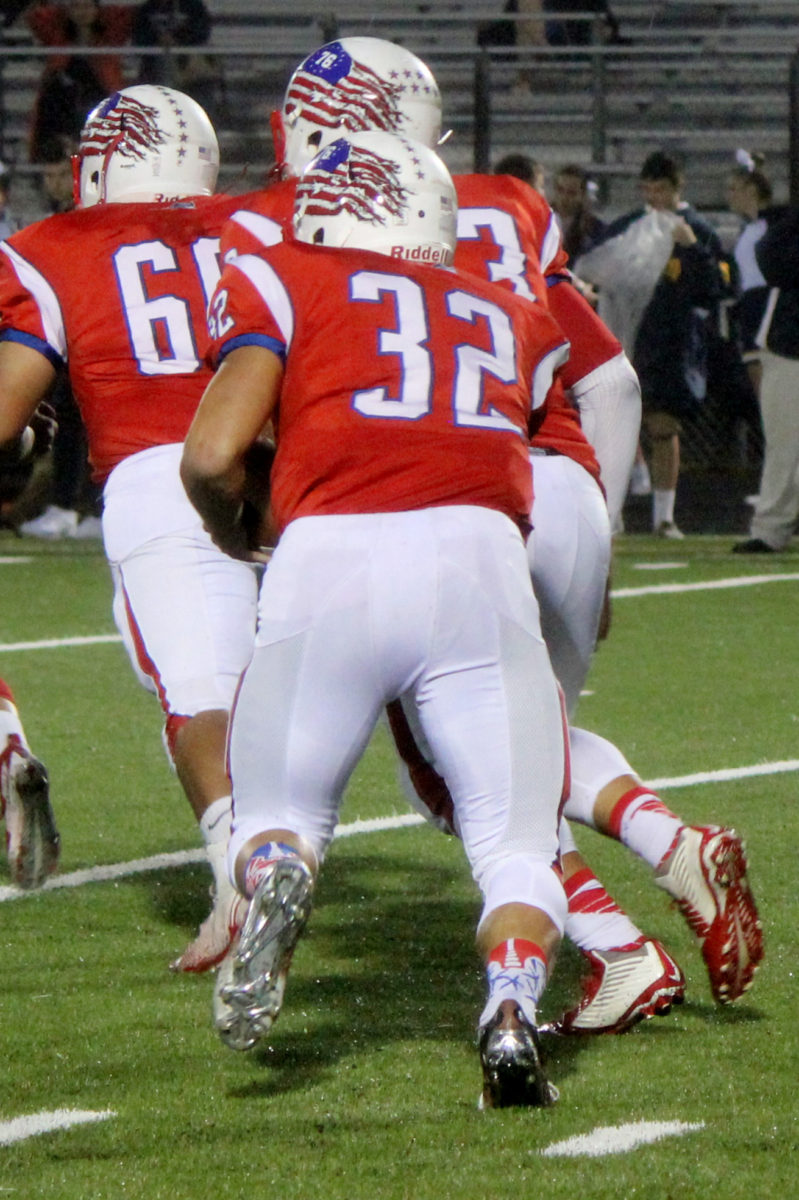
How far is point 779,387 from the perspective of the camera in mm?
10562

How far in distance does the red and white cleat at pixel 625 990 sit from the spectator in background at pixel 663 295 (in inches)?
317

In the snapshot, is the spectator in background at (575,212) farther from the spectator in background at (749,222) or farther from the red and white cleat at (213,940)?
the red and white cleat at (213,940)

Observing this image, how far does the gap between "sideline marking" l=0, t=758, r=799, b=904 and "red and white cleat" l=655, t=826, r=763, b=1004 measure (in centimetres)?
120

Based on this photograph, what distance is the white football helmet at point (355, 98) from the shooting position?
3.85 meters

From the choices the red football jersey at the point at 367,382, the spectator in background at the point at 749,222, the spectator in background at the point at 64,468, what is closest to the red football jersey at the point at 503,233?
the red football jersey at the point at 367,382

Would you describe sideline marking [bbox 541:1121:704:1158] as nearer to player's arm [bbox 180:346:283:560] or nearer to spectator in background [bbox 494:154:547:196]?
player's arm [bbox 180:346:283:560]

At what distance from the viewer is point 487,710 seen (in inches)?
123

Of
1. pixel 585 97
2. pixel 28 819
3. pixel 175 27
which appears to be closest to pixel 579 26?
pixel 585 97

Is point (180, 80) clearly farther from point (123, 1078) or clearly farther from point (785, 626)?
point (123, 1078)

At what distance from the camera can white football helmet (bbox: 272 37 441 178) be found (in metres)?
3.85

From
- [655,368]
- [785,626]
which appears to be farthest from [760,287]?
[785,626]

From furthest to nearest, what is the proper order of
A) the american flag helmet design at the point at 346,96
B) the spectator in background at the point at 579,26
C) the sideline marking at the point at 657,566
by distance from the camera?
the spectator in background at the point at 579,26, the sideline marking at the point at 657,566, the american flag helmet design at the point at 346,96

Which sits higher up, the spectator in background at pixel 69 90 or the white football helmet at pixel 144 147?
the white football helmet at pixel 144 147

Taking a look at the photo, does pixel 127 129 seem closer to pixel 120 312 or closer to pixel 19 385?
pixel 120 312
